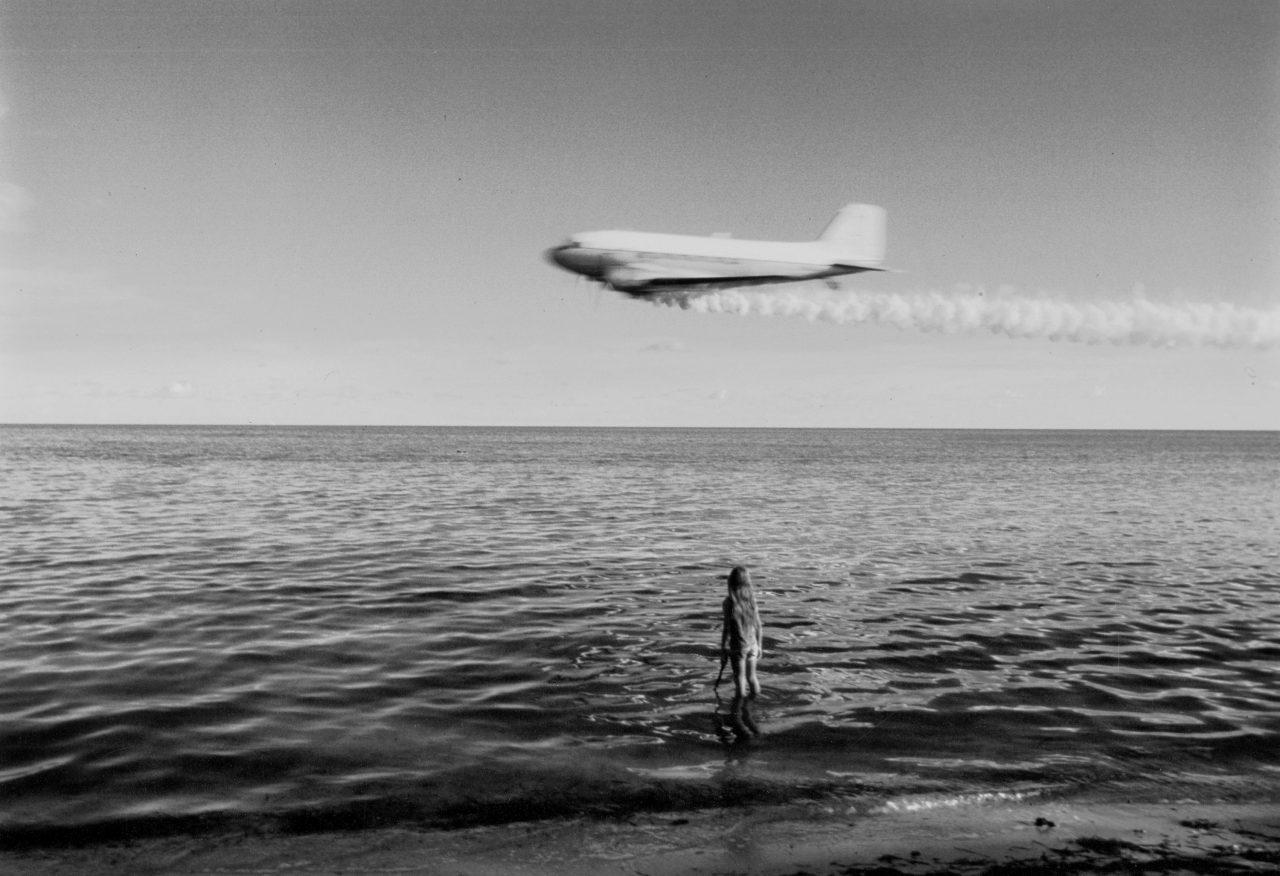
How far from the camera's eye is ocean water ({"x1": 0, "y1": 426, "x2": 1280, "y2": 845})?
1166 centimetres

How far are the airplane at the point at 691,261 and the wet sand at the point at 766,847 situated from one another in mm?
40675

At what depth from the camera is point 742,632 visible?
15.1 m

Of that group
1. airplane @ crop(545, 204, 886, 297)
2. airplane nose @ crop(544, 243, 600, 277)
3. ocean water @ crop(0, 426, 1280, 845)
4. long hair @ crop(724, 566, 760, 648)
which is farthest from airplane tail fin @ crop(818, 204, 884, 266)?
long hair @ crop(724, 566, 760, 648)

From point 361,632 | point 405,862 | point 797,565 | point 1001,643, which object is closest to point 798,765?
point 405,862

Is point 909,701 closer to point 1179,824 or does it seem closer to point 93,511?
point 1179,824

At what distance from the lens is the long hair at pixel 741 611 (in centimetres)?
1496

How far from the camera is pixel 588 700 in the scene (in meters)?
15.4

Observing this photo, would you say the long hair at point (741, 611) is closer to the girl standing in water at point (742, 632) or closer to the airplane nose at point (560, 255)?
the girl standing in water at point (742, 632)

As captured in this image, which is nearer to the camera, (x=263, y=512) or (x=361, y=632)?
(x=361, y=632)

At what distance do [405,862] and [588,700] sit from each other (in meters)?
6.20

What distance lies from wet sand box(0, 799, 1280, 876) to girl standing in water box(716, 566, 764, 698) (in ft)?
14.3

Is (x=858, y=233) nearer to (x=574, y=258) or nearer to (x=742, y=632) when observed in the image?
(x=574, y=258)

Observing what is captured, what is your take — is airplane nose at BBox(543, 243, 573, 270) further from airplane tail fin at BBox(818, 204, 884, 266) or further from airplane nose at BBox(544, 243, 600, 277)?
airplane tail fin at BBox(818, 204, 884, 266)

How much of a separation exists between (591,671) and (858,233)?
150 feet
